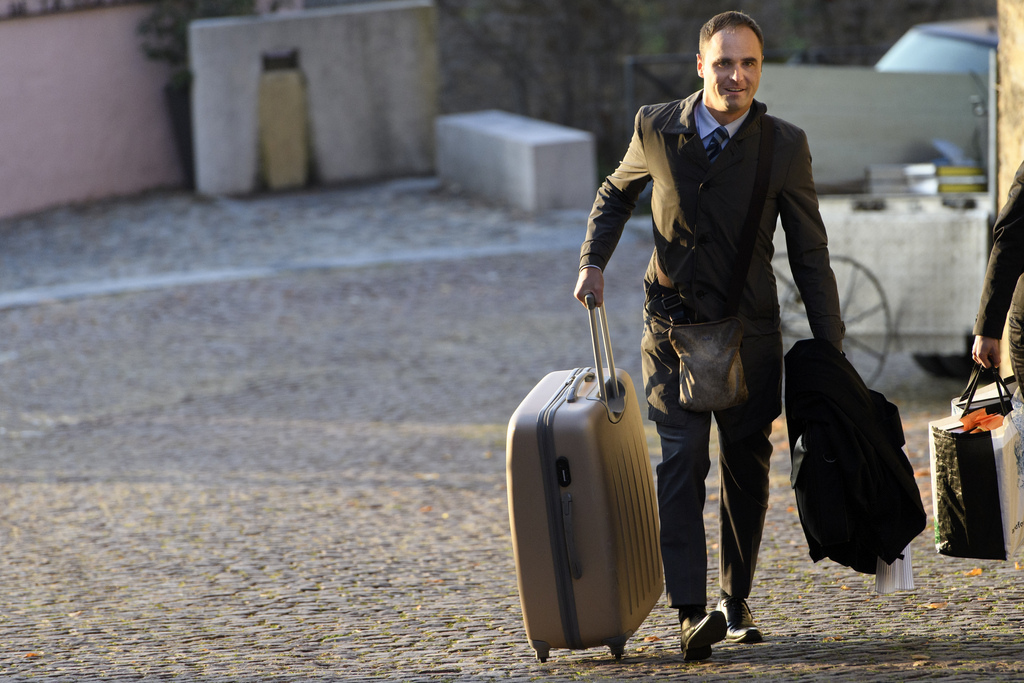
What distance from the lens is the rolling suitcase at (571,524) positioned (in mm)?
3400

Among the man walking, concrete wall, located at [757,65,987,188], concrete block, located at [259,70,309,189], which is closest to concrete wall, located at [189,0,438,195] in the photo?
concrete block, located at [259,70,309,189]

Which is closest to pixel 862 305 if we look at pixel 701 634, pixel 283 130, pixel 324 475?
pixel 324 475

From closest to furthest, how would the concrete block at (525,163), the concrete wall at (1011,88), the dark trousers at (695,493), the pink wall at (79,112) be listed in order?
the dark trousers at (695,493)
the concrete wall at (1011,88)
the concrete block at (525,163)
the pink wall at (79,112)

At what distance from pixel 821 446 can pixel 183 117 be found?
12.2 metres

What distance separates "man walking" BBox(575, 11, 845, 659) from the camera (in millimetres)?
3455

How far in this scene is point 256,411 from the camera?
284 inches

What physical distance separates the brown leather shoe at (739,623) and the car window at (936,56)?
19.8ft

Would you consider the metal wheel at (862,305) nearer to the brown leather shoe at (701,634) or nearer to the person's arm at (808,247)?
the person's arm at (808,247)

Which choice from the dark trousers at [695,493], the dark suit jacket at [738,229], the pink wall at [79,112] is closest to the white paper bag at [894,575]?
the dark trousers at [695,493]

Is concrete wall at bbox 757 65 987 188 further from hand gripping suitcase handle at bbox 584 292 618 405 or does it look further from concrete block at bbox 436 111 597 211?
concrete block at bbox 436 111 597 211

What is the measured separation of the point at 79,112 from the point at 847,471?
12291mm

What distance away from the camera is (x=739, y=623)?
→ 3.66 m

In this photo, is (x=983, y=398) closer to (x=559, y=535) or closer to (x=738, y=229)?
(x=738, y=229)

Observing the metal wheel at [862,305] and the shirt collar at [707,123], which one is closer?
the shirt collar at [707,123]
